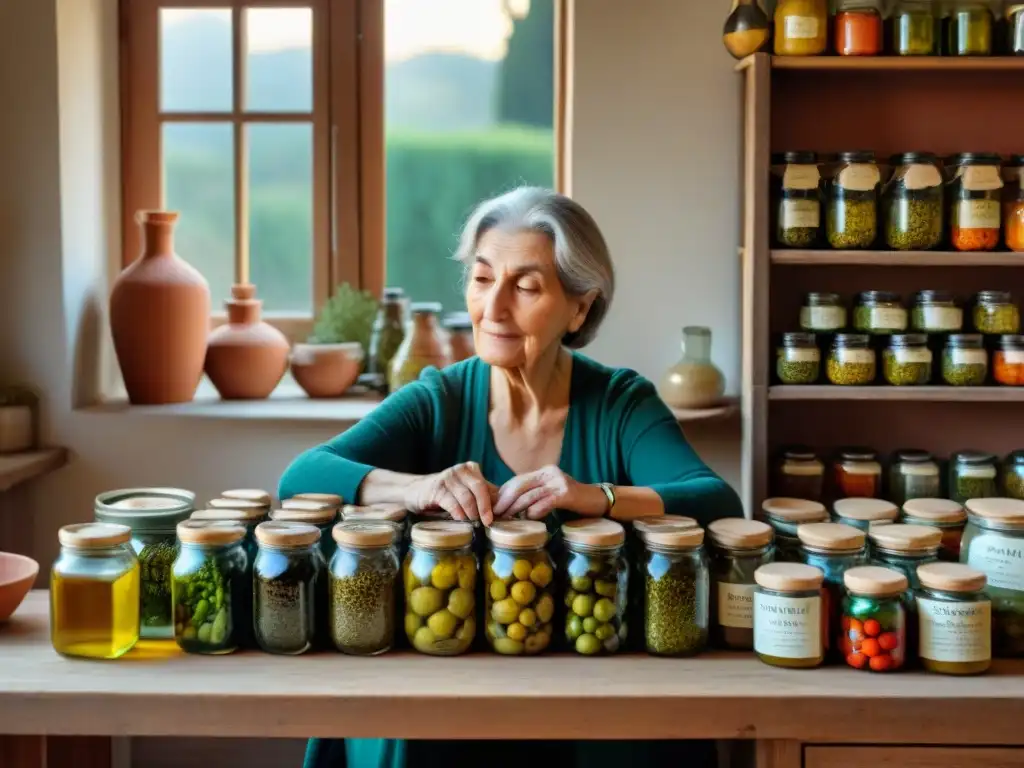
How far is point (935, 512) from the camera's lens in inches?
62.1

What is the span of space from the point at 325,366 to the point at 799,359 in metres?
1.16

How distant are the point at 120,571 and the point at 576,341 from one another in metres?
0.92

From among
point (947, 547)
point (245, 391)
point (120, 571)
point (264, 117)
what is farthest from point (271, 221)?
point (947, 547)

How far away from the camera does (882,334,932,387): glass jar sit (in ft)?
9.14

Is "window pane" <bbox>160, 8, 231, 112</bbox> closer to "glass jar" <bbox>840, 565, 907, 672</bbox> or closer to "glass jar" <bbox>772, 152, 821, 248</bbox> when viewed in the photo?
"glass jar" <bbox>772, 152, 821, 248</bbox>

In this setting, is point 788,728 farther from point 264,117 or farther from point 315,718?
point 264,117

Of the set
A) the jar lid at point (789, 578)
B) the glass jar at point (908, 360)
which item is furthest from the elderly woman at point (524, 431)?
the glass jar at point (908, 360)

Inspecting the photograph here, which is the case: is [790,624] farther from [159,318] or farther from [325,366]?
[159,318]

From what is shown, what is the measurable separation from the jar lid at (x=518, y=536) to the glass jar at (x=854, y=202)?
155 centimetres

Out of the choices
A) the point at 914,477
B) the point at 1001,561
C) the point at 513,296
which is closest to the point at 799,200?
the point at 914,477

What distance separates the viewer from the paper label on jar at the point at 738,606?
58.0 inches

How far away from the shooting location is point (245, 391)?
121 inches

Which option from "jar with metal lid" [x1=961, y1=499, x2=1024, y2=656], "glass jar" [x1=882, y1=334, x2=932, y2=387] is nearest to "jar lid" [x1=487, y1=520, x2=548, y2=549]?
"jar with metal lid" [x1=961, y1=499, x2=1024, y2=656]

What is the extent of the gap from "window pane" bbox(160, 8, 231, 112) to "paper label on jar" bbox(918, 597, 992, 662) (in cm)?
243
